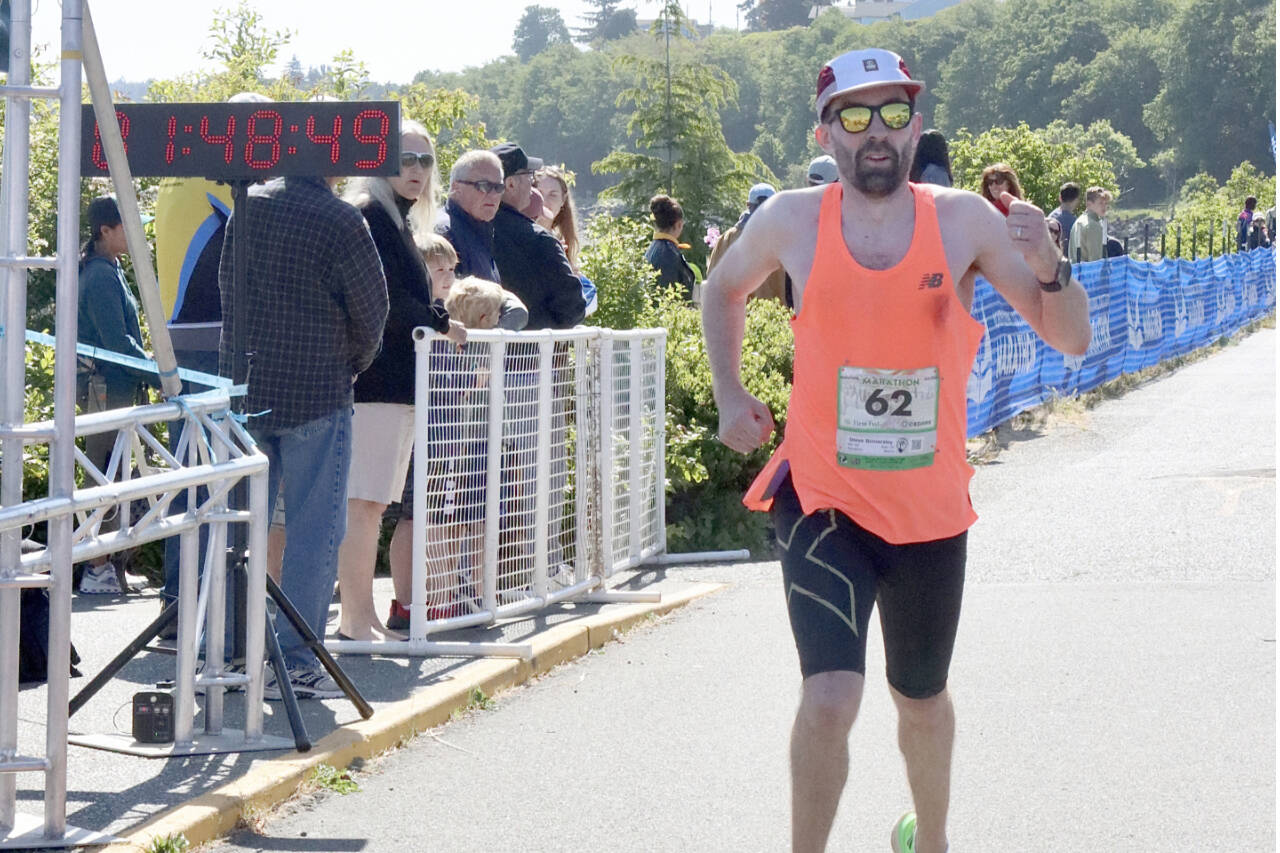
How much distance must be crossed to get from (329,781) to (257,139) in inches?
79.3

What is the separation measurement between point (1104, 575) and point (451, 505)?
375 cm

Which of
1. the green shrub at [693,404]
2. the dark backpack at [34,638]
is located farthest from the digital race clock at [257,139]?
the green shrub at [693,404]

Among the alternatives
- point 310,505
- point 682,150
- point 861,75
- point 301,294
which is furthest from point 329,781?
point 682,150

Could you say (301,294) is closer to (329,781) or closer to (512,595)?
(329,781)

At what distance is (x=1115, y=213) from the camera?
15775cm

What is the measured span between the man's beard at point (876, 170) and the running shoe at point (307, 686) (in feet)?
9.75

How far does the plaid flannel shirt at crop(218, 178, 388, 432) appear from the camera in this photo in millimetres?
6180

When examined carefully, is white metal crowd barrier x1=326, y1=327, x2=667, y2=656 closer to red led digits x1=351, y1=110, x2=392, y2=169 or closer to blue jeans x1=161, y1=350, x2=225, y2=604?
blue jeans x1=161, y1=350, x2=225, y2=604

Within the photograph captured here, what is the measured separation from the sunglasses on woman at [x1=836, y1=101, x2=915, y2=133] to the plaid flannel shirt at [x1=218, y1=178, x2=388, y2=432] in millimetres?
2408

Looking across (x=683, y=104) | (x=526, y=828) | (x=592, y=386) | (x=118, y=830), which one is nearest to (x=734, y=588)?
(x=592, y=386)

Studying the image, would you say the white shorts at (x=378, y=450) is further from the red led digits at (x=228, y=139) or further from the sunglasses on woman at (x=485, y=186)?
the red led digits at (x=228, y=139)

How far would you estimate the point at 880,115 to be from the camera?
4.23m

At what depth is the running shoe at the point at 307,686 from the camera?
6312mm

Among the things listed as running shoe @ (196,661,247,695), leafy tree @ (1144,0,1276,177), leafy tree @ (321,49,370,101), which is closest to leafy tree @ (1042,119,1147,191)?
leafy tree @ (1144,0,1276,177)
